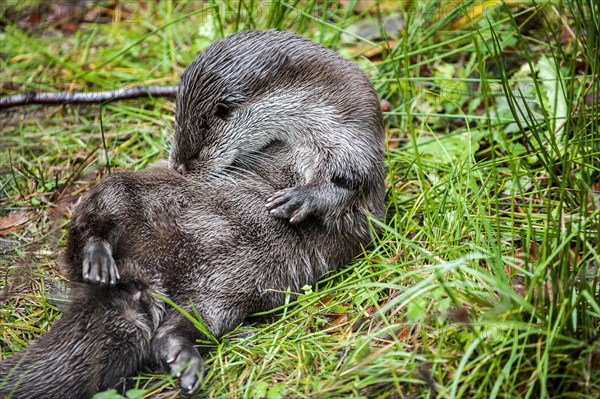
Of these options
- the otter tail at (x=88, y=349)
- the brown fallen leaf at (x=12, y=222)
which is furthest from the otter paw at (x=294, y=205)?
the brown fallen leaf at (x=12, y=222)

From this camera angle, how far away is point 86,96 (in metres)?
3.90

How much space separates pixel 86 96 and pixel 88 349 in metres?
1.86


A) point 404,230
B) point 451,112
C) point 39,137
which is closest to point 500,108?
point 451,112

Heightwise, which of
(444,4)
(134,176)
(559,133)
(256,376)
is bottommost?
(256,376)

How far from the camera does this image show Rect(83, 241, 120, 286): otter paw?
8.21ft

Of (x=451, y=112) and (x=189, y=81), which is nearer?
(x=189, y=81)

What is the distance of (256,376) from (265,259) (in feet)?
1.64

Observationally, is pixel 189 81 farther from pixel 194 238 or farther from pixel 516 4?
pixel 516 4

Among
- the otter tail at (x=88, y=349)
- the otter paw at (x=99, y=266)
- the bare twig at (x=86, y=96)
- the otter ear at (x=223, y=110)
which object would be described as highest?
the otter ear at (x=223, y=110)

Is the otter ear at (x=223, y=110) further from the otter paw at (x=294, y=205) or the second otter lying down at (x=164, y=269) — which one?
the otter paw at (x=294, y=205)

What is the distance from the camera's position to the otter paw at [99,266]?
98.5 inches

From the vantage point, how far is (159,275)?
8.65 ft

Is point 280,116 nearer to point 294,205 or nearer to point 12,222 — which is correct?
point 294,205

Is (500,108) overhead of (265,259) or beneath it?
overhead
